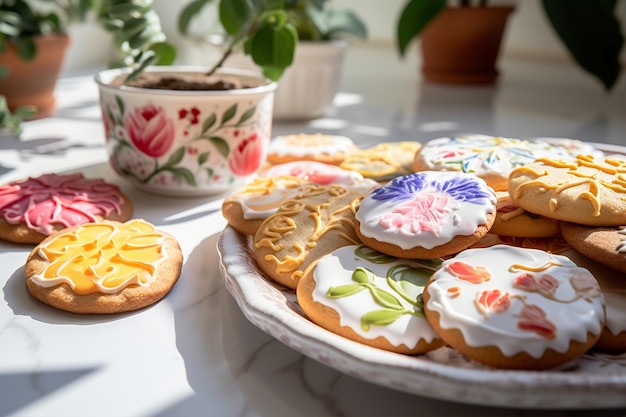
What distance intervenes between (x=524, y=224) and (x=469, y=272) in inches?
5.1

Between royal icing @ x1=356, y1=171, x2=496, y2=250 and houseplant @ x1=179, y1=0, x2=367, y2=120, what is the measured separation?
26.4 inches

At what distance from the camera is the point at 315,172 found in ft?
2.70

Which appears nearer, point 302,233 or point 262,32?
→ point 302,233

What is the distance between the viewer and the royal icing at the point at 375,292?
18.4 inches

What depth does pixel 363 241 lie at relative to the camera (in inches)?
22.5

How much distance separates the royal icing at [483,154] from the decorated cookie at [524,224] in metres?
0.10

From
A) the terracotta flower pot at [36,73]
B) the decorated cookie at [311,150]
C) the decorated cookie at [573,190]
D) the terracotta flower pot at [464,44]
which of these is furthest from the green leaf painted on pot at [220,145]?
the terracotta flower pot at [464,44]

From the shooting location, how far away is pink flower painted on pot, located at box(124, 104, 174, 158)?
2.65ft

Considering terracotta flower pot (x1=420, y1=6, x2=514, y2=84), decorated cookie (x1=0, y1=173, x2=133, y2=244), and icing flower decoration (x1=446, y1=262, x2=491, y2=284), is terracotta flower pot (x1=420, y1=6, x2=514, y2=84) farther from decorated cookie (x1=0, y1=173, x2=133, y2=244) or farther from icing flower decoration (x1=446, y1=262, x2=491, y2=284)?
icing flower decoration (x1=446, y1=262, x2=491, y2=284)

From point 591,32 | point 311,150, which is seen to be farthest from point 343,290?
point 591,32

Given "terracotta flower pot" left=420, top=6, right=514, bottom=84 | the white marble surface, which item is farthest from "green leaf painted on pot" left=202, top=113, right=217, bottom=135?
"terracotta flower pot" left=420, top=6, right=514, bottom=84

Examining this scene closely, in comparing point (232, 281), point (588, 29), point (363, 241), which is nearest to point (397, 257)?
point (363, 241)

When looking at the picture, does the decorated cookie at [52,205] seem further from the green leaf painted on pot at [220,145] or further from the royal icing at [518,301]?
the royal icing at [518,301]

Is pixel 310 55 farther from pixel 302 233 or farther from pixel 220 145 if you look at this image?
pixel 302 233
